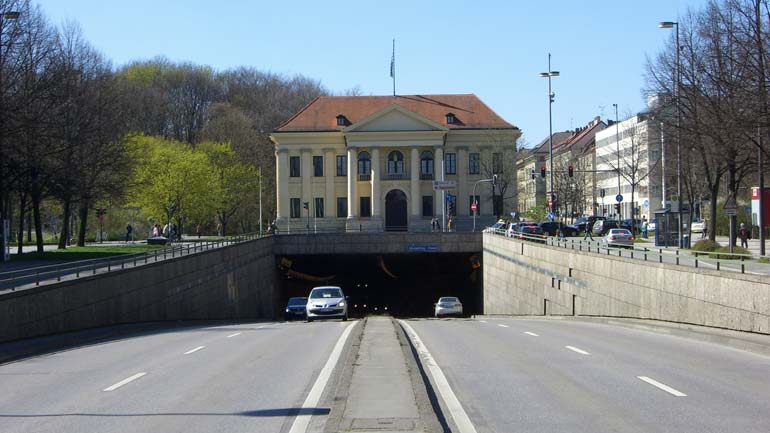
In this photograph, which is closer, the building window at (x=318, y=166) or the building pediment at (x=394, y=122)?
the building pediment at (x=394, y=122)

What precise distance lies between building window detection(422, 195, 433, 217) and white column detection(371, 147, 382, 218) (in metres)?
4.55

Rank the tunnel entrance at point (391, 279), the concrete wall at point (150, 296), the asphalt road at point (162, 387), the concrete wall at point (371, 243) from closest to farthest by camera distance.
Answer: the asphalt road at point (162, 387), the concrete wall at point (150, 296), the concrete wall at point (371, 243), the tunnel entrance at point (391, 279)

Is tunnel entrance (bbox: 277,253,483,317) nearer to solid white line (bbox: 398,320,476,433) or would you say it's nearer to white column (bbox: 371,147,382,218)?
white column (bbox: 371,147,382,218)

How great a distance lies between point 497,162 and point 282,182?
72.0 ft

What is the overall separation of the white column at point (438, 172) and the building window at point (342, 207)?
910 cm

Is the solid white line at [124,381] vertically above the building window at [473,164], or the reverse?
the building window at [473,164]

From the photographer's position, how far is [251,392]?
43.0ft

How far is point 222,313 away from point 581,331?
86.7ft

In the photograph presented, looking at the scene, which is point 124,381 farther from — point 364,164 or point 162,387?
point 364,164

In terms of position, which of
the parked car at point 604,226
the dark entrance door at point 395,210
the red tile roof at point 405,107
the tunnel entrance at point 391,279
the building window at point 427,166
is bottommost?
the tunnel entrance at point 391,279

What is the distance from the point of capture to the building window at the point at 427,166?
299 ft

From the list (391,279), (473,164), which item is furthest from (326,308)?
(473,164)

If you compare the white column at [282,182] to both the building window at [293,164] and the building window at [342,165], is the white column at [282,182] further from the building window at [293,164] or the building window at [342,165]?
the building window at [342,165]

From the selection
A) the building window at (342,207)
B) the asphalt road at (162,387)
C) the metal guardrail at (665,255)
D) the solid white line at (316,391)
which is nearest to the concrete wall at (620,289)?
the metal guardrail at (665,255)
